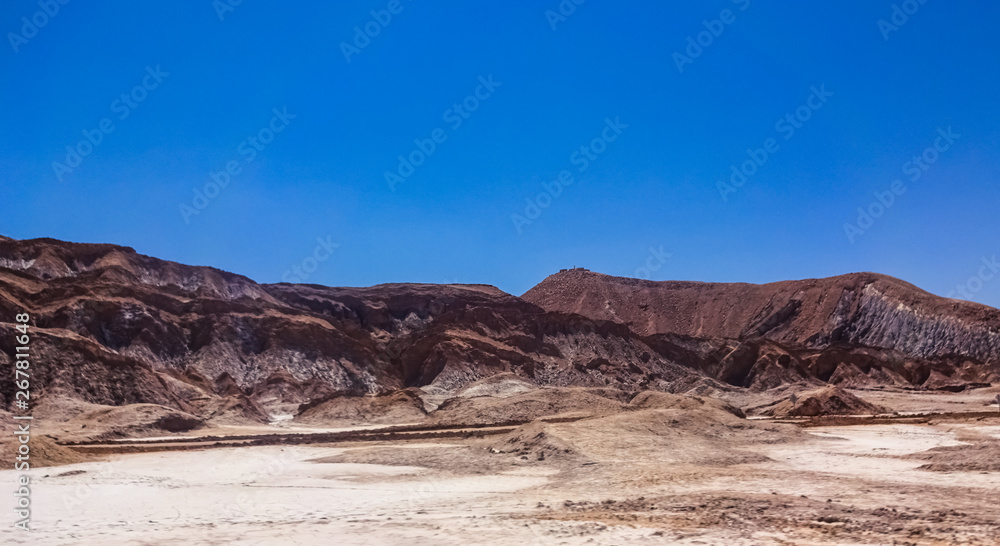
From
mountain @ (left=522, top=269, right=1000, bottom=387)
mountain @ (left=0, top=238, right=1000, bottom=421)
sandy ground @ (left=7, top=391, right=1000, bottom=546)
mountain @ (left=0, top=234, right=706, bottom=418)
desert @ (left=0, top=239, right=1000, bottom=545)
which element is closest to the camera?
sandy ground @ (left=7, top=391, right=1000, bottom=546)

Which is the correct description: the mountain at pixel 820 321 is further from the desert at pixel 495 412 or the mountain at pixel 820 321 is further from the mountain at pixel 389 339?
the desert at pixel 495 412

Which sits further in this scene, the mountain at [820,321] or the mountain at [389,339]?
the mountain at [820,321]

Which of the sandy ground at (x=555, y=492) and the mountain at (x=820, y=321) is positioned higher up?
the mountain at (x=820, y=321)

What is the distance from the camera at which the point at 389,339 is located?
296 feet

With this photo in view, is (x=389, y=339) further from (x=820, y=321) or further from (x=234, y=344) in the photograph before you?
(x=820, y=321)

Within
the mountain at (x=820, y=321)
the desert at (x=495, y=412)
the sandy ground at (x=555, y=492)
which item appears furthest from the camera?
the mountain at (x=820, y=321)

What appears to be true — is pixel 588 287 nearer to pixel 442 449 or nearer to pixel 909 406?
pixel 909 406

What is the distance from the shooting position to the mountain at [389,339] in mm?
53188

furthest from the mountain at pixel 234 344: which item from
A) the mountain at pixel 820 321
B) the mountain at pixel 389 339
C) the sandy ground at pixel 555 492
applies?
the sandy ground at pixel 555 492

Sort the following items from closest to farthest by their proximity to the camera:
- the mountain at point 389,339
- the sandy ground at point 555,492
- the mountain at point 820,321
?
the sandy ground at point 555,492, the mountain at point 389,339, the mountain at point 820,321

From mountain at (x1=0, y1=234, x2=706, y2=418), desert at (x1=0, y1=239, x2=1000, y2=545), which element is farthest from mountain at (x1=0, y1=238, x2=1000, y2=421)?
desert at (x1=0, y1=239, x2=1000, y2=545)

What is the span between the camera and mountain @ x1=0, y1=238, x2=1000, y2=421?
2094 inches

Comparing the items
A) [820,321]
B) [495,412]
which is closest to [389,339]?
[495,412]

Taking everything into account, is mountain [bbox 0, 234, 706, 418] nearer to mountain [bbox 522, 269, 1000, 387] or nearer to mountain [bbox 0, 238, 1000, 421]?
mountain [bbox 0, 238, 1000, 421]
